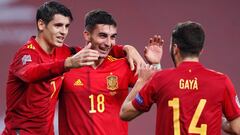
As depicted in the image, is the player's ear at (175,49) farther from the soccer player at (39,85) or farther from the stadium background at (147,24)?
the stadium background at (147,24)

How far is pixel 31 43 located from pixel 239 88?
294 centimetres

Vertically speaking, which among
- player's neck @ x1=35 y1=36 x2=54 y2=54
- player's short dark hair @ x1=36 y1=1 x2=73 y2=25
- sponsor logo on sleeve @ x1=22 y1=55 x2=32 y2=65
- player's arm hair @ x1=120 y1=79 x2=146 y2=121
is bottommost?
player's arm hair @ x1=120 y1=79 x2=146 y2=121

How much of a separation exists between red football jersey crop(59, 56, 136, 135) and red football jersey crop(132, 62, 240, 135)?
33.7 inches

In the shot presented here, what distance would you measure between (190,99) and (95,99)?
3.37ft

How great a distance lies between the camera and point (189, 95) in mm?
3738

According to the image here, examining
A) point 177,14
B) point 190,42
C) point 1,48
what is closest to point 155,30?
point 177,14

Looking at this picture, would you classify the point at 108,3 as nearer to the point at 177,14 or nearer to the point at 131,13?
the point at 131,13

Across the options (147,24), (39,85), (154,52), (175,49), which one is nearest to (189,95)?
(175,49)

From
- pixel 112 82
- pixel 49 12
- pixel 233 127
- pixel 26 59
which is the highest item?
pixel 49 12

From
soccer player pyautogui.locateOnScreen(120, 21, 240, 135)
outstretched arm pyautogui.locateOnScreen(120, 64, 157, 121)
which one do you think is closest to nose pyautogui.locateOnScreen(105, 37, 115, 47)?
outstretched arm pyautogui.locateOnScreen(120, 64, 157, 121)

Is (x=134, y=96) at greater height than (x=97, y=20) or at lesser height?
lesser

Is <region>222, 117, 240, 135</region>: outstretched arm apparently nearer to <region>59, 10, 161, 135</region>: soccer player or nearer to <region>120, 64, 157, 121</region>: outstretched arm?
<region>120, 64, 157, 121</region>: outstretched arm

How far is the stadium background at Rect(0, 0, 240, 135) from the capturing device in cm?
654

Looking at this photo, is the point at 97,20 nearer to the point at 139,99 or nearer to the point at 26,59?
the point at 26,59
